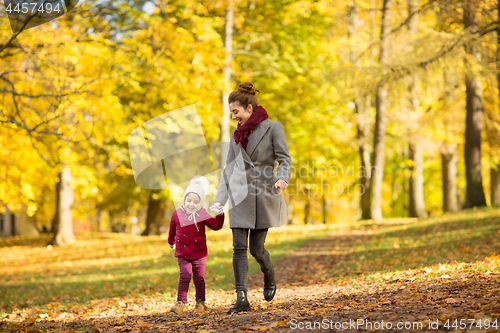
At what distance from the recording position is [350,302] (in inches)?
169

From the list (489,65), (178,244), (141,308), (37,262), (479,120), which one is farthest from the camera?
(479,120)

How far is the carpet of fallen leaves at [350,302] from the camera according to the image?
130 inches

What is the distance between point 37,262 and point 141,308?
9.55 m

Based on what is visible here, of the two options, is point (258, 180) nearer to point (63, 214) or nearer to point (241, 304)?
point (241, 304)

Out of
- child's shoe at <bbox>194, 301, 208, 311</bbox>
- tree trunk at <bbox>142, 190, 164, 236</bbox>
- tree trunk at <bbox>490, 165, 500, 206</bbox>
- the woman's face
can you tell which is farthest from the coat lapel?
tree trunk at <bbox>142, 190, 164, 236</bbox>

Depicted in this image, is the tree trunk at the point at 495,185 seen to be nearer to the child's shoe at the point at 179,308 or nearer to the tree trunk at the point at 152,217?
the tree trunk at the point at 152,217

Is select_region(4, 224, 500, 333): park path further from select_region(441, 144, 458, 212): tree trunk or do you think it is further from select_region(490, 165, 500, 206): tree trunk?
select_region(490, 165, 500, 206): tree trunk

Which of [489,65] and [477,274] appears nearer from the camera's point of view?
[477,274]

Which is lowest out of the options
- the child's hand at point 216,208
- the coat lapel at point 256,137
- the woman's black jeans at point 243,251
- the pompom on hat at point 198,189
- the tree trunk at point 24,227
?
the tree trunk at point 24,227

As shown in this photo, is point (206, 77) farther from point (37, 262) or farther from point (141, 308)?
point (141, 308)

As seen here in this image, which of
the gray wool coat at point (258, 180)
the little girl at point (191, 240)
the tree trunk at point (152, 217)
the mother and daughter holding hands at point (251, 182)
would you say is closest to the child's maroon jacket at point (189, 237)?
the little girl at point (191, 240)

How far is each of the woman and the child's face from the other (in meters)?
0.50

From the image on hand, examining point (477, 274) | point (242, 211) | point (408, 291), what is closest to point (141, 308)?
point (242, 211)

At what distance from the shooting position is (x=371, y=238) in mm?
12141
